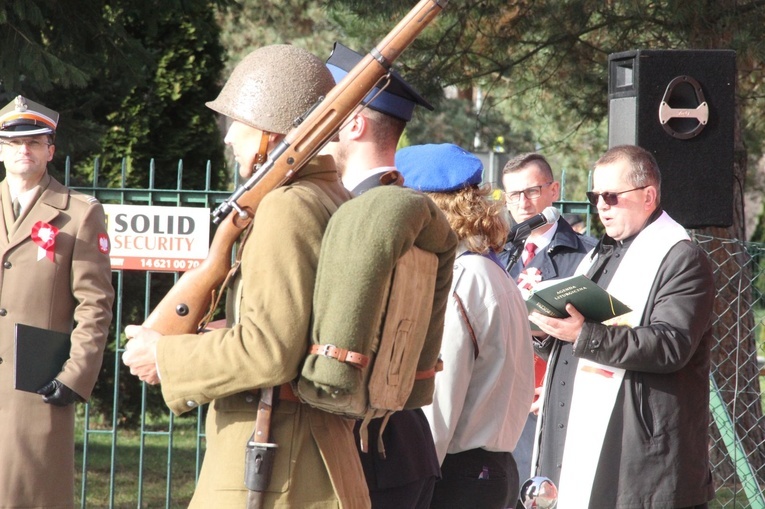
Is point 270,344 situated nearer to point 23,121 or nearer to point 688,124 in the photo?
point 23,121

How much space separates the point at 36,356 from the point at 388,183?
2.30 m

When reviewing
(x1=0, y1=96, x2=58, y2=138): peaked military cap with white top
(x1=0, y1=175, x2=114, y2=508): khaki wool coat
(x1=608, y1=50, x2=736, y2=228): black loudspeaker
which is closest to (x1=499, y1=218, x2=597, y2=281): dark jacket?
(x1=608, y1=50, x2=736, y2=228): black loudspeaker

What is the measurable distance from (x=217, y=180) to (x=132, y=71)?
2.41 meters

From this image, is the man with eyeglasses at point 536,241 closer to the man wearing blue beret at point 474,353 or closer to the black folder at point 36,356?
the man wearing blue beret at point 474,353

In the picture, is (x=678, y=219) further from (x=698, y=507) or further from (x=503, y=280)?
(x=503, y=280)

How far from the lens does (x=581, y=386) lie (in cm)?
373

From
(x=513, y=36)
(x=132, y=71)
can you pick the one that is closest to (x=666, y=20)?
(x=513, y=36)

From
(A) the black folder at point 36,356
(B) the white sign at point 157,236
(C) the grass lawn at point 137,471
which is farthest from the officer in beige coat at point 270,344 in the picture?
(C) the grass lawn at point 137,471

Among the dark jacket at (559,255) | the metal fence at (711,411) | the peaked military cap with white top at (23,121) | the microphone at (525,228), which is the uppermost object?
the peaked military cap with white top at (23,121)

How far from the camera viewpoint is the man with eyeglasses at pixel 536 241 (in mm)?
4930

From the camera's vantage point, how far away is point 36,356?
168 inches

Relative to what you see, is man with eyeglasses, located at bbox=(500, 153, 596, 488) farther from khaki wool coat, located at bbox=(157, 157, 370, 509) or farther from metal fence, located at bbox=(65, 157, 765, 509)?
khaki wool coat, located at bbox=(157, 157, 370, 509)

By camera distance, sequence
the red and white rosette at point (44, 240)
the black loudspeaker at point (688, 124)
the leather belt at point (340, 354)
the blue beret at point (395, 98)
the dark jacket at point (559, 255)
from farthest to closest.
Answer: the dark jacket at point (559, 255) < the black loudspeaker at point (688, 124) < the red and white rosette at point (44, 240) < the blue beret at point (395, 98) < the leather belt at point (340, 354)

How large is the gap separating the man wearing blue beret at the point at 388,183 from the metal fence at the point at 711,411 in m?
3.08
